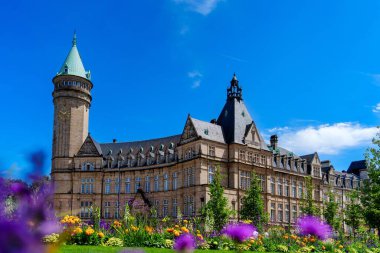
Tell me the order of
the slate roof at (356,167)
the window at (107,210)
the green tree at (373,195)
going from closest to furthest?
the green tree at (373,195), the window at (107,210), the slate roof at (356,167)

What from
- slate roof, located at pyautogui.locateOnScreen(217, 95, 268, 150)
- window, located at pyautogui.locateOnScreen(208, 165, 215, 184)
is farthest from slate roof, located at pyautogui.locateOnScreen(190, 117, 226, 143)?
window, located at pyautogui.locateOnScreen(208, 165, 215, 184)

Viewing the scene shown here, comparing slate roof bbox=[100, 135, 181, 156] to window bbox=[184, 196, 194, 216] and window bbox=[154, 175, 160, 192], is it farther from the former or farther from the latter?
window bbox=[184, 196, 194, 216]

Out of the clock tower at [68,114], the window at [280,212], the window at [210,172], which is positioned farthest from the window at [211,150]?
the clock tower at [68,114]

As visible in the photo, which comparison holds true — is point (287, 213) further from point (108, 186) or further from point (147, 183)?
point (108, 186)

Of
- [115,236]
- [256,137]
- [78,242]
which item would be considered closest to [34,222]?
[78,242]

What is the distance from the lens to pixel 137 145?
76500 millimetres

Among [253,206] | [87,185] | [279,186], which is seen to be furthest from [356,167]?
[87,185]

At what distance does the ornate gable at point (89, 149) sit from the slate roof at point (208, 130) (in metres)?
20.4

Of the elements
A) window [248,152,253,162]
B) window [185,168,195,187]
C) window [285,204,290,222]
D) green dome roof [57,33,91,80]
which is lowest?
window [285,204,290,222]

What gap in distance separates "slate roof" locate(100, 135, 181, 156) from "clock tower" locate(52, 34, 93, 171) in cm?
521

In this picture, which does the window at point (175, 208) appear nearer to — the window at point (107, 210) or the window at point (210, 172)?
the window at point (210, 172)

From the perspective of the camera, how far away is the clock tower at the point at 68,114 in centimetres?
7081

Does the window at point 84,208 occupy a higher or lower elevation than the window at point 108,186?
lower

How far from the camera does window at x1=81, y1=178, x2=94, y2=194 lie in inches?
2771
